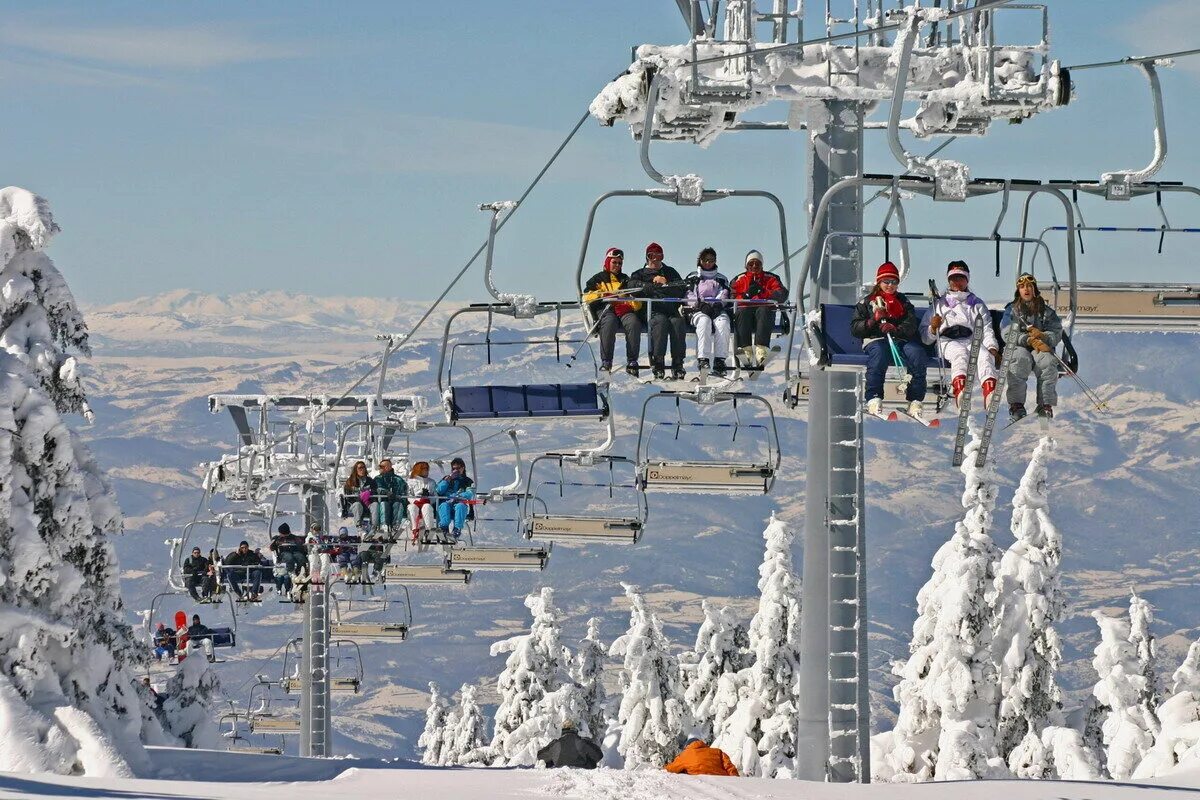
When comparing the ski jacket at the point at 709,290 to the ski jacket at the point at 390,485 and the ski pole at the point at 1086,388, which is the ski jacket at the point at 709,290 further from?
the ski jacket at the point at 390,485

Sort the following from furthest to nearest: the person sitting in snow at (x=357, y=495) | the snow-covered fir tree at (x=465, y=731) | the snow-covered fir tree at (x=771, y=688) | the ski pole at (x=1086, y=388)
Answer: the snow-covered fir tree at (x=465, y=731) → the snow-covered fir tree at (x=771, y=688) → the person sitting in snow at (x=357, y=495) → the ski pole at (x=1086, y=388)

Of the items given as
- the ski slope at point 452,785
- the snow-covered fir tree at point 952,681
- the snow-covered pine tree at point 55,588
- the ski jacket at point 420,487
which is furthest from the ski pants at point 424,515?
the snow-covered fir tree at point 952,681

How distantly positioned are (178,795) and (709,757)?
5.71 metres

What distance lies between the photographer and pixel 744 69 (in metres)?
22.3

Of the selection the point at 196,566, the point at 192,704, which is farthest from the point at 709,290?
the point at 192,704

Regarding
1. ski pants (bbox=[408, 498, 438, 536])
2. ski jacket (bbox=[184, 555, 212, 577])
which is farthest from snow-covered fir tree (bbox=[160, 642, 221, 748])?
ski pants (bbox=[408, 498, 438, 536])

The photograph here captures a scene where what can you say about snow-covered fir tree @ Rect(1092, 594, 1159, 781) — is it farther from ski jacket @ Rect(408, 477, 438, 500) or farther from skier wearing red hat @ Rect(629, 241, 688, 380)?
skier wearing red hat @ Rect(629, 241, 688, 380)

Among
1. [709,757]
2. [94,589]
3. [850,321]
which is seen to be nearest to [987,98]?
[850,321]

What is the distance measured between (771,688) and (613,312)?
31522 millimetres

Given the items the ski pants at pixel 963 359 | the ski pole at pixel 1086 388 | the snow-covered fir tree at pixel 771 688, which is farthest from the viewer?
the snow-covered fir tree at pixel 771 688

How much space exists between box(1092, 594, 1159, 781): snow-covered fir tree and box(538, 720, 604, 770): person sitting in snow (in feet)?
83.9

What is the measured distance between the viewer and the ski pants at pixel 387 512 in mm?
33969

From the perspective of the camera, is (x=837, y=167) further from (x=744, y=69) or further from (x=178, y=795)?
(x=178, y=795)

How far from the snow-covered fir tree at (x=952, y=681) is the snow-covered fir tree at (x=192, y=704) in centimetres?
1378
